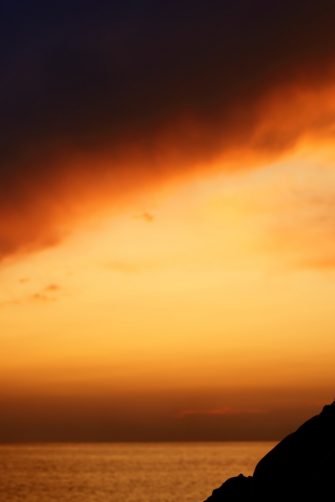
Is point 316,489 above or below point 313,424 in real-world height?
below

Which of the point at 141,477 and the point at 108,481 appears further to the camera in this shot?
the point at 141,477

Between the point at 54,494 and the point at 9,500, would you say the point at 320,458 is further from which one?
the point at 54,494

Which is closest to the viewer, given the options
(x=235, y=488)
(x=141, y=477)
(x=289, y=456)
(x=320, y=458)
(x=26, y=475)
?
(x=320, y=458)

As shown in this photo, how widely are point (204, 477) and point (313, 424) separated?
484ft

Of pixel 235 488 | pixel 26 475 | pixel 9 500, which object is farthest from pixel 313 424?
pixel 26 475

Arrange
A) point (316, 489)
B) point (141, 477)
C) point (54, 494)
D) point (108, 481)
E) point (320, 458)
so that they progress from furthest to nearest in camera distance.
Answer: point (141, 477) → point (108, 481) → point (54, 494) → point (320, 458) → point (316, 489)

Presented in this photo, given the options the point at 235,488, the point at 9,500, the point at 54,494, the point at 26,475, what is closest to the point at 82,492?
the point at 54,494

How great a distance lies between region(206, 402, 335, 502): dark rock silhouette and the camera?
2531 cm

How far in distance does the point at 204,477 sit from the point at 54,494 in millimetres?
38939

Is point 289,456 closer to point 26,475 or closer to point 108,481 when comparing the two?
point 108,481

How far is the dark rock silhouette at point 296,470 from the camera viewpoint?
25312 millimetres

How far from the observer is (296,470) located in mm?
27438

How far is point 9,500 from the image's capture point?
5148 inches

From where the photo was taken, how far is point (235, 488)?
30.5m
